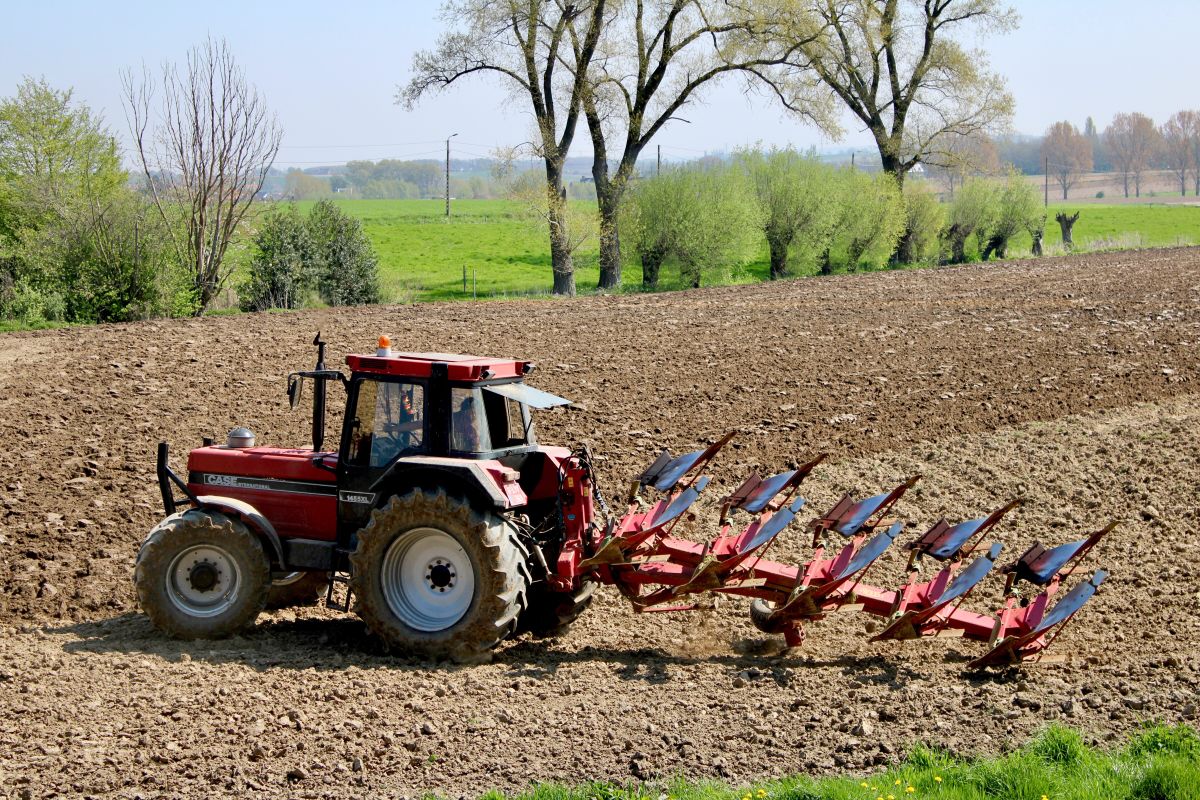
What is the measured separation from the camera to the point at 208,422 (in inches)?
542

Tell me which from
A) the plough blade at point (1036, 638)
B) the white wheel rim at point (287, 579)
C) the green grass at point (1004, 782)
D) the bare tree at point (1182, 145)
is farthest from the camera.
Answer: the bare tree at point (1182, 145)

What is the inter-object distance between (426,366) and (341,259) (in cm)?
2336

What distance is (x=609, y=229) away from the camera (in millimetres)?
35156

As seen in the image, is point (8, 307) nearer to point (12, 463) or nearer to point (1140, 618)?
point (12, 463)

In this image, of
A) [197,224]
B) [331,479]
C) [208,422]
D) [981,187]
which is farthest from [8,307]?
[981,187]

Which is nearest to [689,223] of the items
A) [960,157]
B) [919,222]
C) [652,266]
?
[652,266]

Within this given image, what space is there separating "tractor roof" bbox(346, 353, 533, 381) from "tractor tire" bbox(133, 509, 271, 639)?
1476 mm

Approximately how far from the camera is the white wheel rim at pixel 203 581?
8.38 m

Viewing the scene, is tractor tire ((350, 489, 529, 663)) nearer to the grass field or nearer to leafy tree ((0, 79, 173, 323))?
leafy tree ((0, 79, 173, 323))

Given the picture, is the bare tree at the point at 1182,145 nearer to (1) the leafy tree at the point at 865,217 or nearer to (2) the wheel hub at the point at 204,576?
(1) the leafy tree at the point at 865,217

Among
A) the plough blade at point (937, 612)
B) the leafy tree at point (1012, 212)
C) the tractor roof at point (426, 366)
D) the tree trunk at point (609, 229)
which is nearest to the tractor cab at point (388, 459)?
the tractor roof at point (426, 366)

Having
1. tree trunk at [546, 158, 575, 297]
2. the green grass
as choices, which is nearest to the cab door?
the green grass

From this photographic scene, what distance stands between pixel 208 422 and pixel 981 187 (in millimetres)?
41425

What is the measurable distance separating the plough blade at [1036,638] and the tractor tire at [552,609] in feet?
8.93
